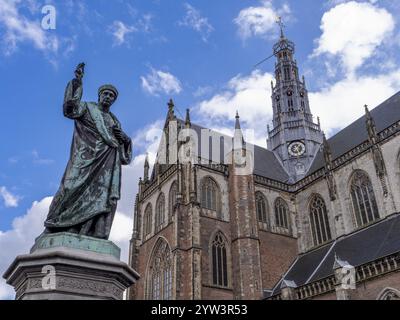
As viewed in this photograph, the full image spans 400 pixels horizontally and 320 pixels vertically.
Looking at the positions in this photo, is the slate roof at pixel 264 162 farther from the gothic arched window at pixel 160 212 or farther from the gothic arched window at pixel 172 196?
the gothic arched window at pixel 160 212

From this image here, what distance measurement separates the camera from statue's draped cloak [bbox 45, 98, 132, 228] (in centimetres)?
498

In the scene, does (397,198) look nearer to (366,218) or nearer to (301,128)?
(366,218)

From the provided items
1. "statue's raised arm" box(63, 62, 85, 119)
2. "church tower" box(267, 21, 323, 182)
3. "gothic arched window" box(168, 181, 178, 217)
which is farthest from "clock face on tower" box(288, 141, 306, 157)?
"statue's raised arm" box(63, 62, 85, 119)

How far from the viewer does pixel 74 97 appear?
527 cm

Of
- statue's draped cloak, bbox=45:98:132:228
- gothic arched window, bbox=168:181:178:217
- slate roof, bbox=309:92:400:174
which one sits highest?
slate roof, bbox=309:92:400:174

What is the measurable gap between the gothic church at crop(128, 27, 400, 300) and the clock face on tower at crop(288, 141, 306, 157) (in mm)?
2013

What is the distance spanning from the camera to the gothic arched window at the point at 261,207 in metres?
28.7

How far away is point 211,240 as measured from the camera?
26266mm

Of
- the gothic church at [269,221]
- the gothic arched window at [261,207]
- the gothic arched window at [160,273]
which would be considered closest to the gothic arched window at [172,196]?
the gothic church at [269,221]

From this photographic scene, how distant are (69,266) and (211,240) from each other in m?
22.2

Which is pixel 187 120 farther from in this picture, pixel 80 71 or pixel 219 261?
pixel 80 71

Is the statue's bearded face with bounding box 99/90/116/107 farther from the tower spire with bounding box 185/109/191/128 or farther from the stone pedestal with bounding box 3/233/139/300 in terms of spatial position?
the tower spire with bounding box 185/109/191/128

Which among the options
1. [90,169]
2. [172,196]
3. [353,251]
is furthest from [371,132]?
[90,169]

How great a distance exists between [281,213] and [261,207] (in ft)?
5.98
